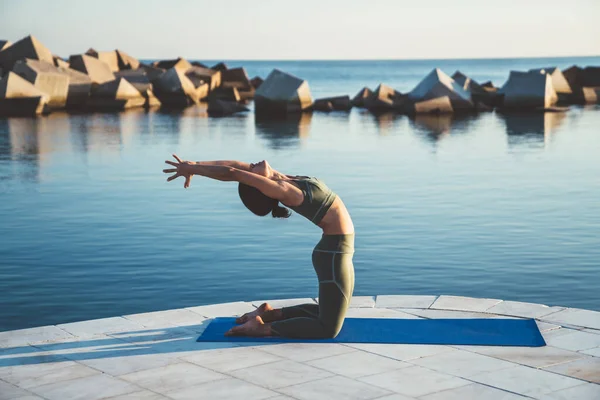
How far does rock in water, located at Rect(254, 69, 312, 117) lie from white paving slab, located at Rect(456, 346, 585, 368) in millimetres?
36347

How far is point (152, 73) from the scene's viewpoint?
184 feet

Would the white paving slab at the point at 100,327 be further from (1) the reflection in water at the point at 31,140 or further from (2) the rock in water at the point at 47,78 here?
(2) the rock in water at the point at 47,78

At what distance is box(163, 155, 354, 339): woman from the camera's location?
7273 millimetres

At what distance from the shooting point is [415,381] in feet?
20.9

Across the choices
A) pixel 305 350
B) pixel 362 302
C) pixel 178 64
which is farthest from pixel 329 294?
pixel 178 64

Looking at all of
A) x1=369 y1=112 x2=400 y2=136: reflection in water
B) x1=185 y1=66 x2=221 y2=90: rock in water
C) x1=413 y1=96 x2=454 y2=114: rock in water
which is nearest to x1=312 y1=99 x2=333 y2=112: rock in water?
x1=369 y1=112 x2=400 y2=136: reflection in water

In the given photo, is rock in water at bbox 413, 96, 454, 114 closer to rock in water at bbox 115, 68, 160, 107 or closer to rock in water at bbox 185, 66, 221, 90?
rock in water at bbox 115, 68, 160, 107

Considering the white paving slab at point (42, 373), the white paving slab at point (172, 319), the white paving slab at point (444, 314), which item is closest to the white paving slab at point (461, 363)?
the white paving slab at point (444, 314)

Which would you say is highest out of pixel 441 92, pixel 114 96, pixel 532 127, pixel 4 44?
pixel 4 44

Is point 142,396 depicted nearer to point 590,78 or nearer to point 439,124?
point 439,124

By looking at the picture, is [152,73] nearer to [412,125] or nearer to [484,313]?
[412,125]

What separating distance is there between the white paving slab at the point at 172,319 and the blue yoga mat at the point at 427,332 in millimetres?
166

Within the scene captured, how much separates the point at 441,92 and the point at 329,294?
124 feet

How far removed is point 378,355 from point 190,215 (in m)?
9.69
